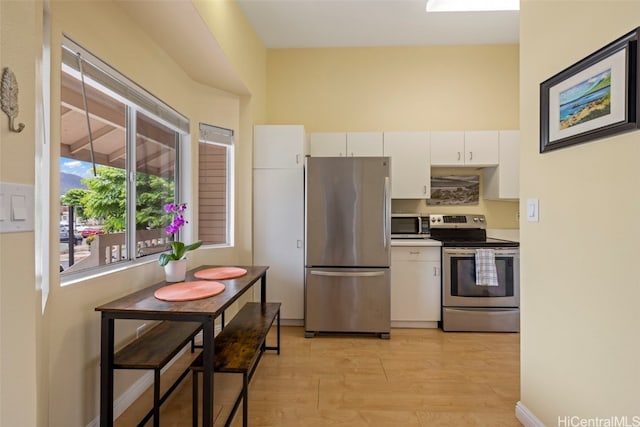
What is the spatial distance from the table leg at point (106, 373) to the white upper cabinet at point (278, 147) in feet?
6.67

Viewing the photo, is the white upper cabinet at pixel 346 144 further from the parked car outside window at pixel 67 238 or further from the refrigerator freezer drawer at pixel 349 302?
the parked car outside window at pixel 67 238

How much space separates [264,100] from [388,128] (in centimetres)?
151

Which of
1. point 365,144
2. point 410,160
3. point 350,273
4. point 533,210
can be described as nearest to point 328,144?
point 365,144

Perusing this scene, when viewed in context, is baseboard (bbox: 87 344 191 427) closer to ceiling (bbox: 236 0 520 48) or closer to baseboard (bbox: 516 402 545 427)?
baseboard (bbox: 516 402 545 427)

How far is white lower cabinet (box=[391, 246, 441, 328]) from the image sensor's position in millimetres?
3121

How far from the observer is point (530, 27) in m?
1.67

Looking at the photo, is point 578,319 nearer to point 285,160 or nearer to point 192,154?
point 285,160

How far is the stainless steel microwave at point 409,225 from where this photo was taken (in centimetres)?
353

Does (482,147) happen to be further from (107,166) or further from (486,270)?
(107,166)

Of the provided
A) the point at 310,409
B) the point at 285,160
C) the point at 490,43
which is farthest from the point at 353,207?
the point at 490,43

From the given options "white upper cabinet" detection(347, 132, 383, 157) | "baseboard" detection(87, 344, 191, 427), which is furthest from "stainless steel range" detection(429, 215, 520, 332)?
"baseboard" detection(87, 344, 191, 427)

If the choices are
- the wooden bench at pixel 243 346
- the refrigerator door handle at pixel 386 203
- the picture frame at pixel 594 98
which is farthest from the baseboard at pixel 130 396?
the picture frame at pixel 594 98

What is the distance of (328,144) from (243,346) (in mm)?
2338

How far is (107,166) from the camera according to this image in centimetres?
189
